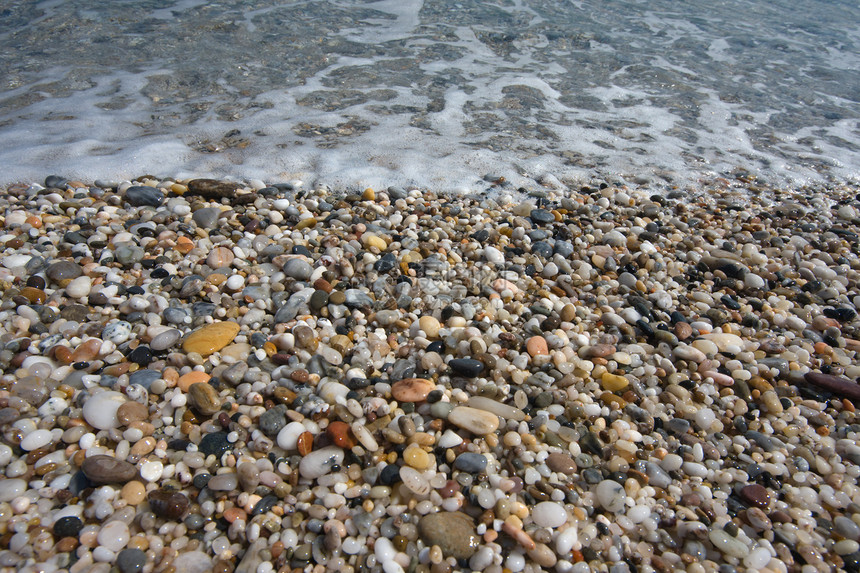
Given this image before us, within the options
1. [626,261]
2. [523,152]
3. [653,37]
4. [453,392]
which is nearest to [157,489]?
[453,392]

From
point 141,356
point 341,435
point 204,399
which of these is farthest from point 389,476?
point 141,356

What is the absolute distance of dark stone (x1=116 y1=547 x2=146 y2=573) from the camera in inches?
60.6

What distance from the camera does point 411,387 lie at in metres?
2.14

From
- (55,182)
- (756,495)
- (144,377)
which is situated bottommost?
(756,495)

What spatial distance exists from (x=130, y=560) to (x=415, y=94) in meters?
5.09

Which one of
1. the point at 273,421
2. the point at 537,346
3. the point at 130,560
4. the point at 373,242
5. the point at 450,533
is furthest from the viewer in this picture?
the point at 373,242

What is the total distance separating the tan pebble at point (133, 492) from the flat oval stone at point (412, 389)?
98 centimetres

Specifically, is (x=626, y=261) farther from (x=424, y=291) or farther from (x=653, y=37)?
(x=653, y=37)

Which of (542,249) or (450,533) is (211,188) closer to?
(542,249)

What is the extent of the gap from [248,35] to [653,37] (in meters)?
6.48

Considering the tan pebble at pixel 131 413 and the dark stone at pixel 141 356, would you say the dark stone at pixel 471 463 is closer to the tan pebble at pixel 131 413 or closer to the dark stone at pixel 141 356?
the tan pebble at pixel 131 413

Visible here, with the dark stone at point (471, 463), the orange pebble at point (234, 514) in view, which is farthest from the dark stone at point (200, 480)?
the dark stone at point (471, 463)

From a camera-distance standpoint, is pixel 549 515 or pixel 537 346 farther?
pixel 537 346

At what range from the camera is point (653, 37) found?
823cm
